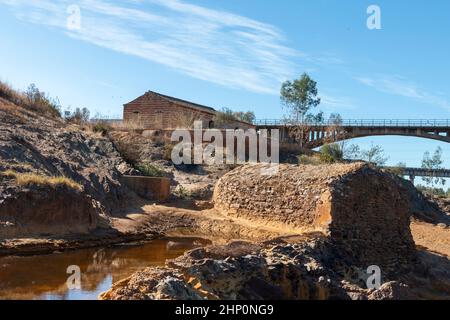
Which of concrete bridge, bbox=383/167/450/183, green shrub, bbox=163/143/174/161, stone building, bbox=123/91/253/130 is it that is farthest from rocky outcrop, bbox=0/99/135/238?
concrete bridge, bbox=383/167/450/183

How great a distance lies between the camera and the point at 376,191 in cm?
1429

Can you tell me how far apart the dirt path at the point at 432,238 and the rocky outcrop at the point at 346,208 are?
4.11 meters

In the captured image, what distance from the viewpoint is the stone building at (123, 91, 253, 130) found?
36.8m

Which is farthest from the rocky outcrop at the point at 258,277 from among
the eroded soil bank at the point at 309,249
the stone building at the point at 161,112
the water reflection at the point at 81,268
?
the stone building at the point at 161,112

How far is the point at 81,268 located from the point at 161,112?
28474 mm

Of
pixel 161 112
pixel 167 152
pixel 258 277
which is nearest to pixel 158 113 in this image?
pixel 161 112

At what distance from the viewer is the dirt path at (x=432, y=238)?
60.8 ft

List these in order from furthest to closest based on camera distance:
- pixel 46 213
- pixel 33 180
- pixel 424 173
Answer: pixel 424 173 < pixel 33 180 < pixel 46 213

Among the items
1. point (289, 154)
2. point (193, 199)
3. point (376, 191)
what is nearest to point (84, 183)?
point (193, 199)

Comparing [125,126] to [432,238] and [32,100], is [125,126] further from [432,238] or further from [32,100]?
[432,238]

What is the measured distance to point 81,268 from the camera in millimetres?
10094

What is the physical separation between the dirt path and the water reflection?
9252 millimetres

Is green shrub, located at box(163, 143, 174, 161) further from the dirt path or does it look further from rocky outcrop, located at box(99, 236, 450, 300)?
rocky outcrop, located at box(99, 236, 450, 300)

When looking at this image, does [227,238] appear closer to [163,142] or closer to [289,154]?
[163,142]
